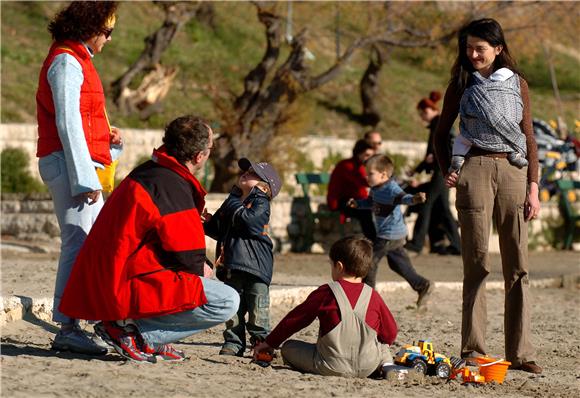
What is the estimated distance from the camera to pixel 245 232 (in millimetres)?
6418

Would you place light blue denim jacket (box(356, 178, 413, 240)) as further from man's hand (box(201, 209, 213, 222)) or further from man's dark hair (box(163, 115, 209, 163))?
man's dark hair (box(163, 115, 209, 163))

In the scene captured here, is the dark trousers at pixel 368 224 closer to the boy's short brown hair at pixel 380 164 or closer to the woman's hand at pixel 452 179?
the boy's short brown hair at pixel 380 164

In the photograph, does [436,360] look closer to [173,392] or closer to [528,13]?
[173,392]

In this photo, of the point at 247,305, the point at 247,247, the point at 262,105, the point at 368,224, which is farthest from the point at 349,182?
the point at 247,247

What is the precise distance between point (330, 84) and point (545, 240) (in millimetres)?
10262

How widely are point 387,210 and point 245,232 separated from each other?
2.76 m

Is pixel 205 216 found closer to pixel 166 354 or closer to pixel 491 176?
pixel 166 354

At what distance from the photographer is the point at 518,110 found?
249 inches

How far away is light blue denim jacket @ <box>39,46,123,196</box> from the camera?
5.83m

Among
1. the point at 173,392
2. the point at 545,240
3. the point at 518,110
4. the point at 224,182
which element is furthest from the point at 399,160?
the point at 173,392

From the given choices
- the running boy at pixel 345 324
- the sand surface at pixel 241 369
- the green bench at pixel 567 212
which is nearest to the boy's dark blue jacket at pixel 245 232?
the sand surface at pixel 241 369

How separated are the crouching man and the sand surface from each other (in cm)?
20

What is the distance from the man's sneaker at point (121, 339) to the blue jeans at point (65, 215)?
48 cm

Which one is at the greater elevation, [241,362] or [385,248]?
[385,248]
